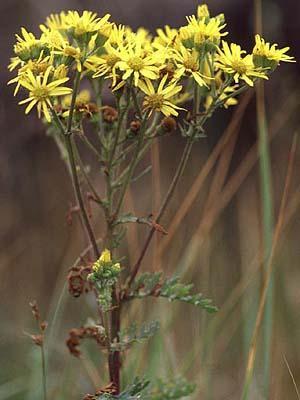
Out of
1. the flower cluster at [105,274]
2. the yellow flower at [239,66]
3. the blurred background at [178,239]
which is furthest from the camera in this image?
the blurred background at [178,239]

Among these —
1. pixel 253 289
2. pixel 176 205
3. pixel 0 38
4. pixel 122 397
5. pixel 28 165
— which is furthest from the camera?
pixel 0 38

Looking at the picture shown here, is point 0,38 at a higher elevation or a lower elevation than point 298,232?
higher

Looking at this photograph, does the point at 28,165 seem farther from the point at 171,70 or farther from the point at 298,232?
the point at 171,70

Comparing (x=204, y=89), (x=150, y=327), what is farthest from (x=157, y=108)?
(x=150, y=327)

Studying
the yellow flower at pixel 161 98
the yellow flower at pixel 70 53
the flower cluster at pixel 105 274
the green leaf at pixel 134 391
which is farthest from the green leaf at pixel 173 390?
the yellow flower at pixel 70 53

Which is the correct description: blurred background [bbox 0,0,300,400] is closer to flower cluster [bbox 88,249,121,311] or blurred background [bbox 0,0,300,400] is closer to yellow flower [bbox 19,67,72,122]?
flower cluster [bbox 88,249,121,311]

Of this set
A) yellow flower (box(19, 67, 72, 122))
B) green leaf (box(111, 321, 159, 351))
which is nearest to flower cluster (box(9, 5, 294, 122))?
yellow flower (box(19, 67, 72, 122))

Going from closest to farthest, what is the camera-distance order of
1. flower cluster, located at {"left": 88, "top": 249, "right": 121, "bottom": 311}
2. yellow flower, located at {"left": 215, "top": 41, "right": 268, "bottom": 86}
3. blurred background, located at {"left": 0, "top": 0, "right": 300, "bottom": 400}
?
flower cluster, located at {"left": 88, "top": 249, "right": 121, "bottom": 311}, yellow flower, located at {"left": 215, "top": 41, "right": 268, "bottom": 86}, blurred background, located at {"left": 0, "top": 0, "right": 300, "bottom": 400}

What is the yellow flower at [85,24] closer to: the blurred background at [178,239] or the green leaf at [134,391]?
the green leaf at [134,391]
